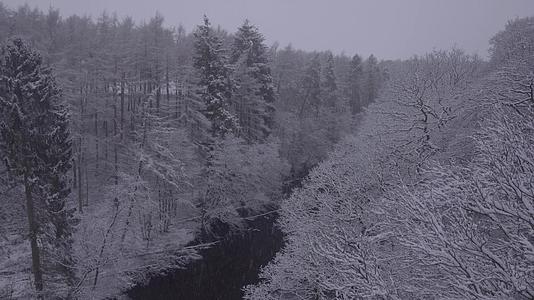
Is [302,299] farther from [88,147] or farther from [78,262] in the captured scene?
[88,147]

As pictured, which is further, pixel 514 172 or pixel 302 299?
pixel 302 299

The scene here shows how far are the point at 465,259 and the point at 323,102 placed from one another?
46551 mm

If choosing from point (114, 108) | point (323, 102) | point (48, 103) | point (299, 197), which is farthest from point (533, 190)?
point (323, 102)

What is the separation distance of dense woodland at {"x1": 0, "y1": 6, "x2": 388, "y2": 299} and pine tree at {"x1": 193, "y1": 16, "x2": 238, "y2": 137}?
11 cm

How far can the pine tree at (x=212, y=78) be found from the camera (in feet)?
95.3

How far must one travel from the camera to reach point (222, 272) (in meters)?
24.5

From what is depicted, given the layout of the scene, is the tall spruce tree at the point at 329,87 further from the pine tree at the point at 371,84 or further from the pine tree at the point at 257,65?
the pine tree at the point at 257,65

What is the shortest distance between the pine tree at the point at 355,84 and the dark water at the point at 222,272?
37571mm

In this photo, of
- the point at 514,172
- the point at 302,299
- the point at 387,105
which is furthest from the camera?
the point at 387,105

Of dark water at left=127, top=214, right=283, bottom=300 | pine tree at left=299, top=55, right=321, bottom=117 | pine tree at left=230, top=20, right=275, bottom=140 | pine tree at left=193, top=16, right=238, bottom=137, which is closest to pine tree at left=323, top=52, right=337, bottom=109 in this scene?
pine tree at left=299, top=55, right=321, bottom=117

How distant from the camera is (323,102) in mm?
52688

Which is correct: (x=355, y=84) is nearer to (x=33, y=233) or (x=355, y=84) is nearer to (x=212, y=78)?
(x=212, y=78)

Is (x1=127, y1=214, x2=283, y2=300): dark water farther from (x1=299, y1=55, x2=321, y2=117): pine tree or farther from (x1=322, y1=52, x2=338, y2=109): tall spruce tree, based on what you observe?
(x1=322, y1=52, x2=338, y2=109): tall spruce tree

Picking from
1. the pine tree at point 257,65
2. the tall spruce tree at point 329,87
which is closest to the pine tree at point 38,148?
the pine tree at point 257,65
